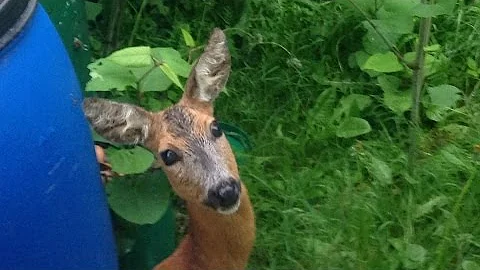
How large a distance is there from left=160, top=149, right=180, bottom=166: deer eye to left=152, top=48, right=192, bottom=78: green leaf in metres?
0.18

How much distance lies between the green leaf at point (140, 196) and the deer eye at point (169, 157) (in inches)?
5.4

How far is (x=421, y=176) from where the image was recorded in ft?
8.01

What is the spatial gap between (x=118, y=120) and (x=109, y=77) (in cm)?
14

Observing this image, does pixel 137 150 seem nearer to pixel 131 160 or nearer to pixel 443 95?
pixel 131 160

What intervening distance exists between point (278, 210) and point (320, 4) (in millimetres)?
878

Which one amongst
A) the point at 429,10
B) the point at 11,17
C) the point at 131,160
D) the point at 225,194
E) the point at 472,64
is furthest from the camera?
the point at 472,64

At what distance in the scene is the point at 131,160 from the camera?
6.14ft

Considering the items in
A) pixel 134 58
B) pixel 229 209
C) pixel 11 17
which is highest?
pixel 11 17

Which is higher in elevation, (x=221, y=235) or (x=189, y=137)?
(x=189, y=137)

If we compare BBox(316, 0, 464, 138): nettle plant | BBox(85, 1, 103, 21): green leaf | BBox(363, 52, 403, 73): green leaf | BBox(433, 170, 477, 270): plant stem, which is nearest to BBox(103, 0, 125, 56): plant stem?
BBox(85, 1, 103, 21): green leaf

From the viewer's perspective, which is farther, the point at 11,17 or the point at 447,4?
the point at 447,4

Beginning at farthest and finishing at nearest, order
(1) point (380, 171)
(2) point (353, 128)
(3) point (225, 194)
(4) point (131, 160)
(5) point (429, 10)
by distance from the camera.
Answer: (2) point (353, 128) → (1) point (380, 171) → (5) point (429, 10) → (4) point (131, 160) → (3) point (225, 194)

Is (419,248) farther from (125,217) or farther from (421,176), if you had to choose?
(125,217)

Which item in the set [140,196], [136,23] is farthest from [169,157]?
[136,23]
